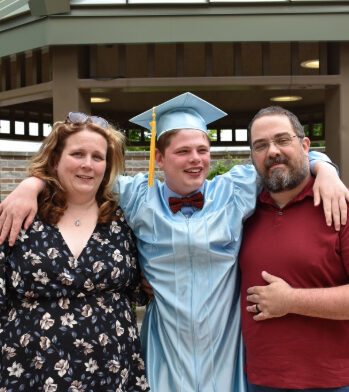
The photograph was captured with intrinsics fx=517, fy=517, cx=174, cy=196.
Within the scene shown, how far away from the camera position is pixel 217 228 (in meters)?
2.56

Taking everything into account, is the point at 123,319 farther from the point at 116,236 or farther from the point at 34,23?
the point at 34,23

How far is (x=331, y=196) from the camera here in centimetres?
234

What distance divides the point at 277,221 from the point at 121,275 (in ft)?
2.58

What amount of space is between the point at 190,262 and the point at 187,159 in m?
0.51

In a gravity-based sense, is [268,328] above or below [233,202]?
A: below

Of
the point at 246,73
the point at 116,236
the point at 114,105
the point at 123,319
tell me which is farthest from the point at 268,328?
the point at 114,105

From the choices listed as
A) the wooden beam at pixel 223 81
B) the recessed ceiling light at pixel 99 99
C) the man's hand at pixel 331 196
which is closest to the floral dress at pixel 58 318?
the man's hand at pixel 331 196

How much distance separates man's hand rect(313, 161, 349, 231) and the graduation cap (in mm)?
675

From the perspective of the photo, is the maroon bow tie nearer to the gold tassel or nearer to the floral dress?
the gold tassel

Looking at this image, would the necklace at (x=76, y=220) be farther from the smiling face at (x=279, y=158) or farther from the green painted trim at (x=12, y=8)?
the green painted trim at (x=12, y=8)

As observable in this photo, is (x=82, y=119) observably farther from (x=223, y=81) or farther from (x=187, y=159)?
(x=223, y=81)

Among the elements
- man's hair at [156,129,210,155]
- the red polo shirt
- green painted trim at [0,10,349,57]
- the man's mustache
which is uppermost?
green painted trim at [0,10,349,57]

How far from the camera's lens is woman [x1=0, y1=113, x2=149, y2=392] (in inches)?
91.5

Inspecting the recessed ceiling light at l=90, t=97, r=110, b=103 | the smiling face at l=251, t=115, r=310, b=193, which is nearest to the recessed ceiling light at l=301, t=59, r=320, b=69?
the recessed ceiling light at l=90, t=97, r=110, b=103
